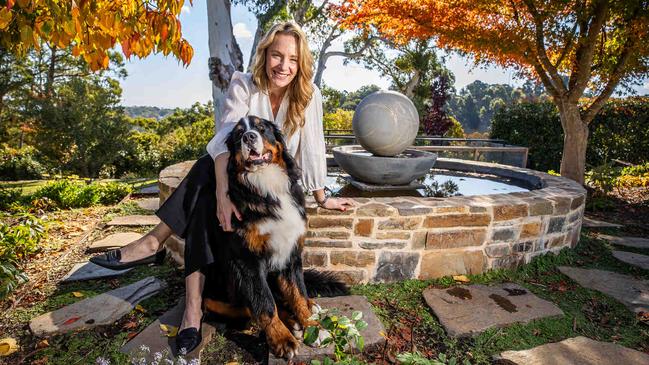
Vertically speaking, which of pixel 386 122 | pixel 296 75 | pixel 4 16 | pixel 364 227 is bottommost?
pixel 364 227

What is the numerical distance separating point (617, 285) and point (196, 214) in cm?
369

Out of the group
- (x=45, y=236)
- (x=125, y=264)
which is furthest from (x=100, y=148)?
(x=125, y=264)

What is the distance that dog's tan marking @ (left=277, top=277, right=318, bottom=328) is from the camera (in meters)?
2.14

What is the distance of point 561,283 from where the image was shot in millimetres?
3248

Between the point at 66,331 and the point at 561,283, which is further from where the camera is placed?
the point at 561,283

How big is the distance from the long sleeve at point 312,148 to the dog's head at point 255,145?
55 cm

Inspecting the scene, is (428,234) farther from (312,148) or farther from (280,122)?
(280,122)

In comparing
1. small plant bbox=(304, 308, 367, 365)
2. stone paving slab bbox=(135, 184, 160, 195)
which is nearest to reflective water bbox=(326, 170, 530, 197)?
small plant bbox=(304, 308, 367, 365)

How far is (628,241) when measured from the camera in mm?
4539

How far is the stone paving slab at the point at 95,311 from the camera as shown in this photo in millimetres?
2324

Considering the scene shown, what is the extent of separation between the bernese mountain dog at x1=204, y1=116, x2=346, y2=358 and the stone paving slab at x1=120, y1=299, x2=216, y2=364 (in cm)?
37

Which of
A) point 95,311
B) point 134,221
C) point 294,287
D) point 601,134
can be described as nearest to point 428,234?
point 294,287

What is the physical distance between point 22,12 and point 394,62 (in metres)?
22.4

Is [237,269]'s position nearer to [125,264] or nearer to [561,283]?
[125,264]
